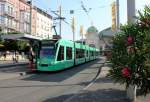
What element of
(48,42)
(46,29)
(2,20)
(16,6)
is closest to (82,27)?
(2,20)

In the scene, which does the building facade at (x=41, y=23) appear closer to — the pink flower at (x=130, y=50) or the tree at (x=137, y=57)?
the tree at (x=137, y=57)

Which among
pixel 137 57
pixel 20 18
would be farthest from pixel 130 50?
pixel 20 18

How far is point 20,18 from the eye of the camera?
112 meters

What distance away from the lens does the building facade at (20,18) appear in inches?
3841

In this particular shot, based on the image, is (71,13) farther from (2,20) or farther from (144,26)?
(144,26)

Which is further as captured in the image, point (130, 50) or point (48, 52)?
point (48, 52)

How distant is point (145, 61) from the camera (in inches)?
366

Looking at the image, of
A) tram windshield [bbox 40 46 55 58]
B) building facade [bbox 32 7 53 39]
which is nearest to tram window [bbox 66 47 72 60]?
tram windshield [bbox 40 46 55 58]

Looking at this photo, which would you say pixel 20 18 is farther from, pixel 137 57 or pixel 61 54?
pixel 137 57

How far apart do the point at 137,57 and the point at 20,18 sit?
10402 cm

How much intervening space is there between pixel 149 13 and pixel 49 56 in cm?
2320

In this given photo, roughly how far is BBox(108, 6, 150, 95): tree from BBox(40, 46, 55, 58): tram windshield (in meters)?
22.1

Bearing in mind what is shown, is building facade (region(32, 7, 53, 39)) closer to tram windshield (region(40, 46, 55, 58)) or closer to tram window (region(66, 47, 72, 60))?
tram window (region(66, 47, 72, 60))

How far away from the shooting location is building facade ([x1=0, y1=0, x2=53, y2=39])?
320 ft
